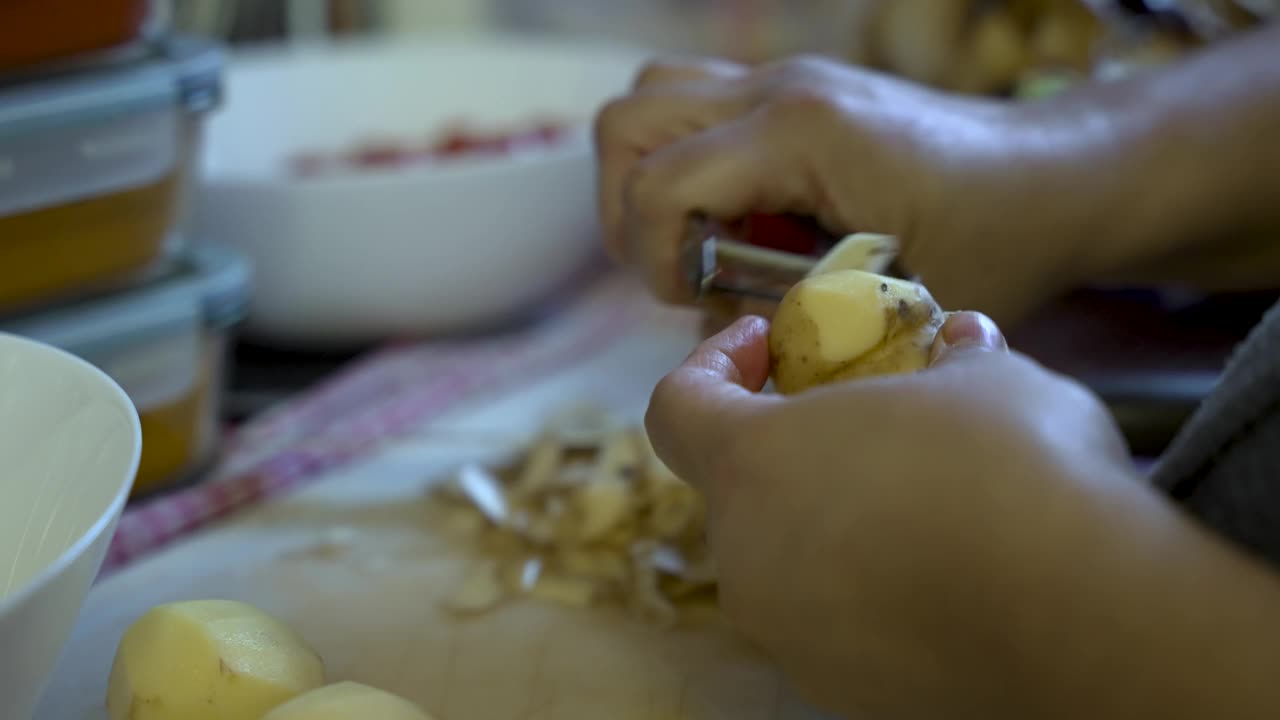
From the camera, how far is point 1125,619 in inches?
12.4

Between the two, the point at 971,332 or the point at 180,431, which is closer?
the point at 971,332

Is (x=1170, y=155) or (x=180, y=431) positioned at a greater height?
(x=1170, y=155)

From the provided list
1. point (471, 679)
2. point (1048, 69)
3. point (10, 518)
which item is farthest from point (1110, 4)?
point (10, 518)

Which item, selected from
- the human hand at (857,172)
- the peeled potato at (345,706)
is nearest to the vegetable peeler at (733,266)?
the human hand at (857,172)

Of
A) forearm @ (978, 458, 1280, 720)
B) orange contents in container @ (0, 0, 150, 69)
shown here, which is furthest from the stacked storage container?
forearm @ (978, 458, 1280, 720)

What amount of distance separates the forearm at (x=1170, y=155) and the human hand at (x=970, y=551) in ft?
1.09

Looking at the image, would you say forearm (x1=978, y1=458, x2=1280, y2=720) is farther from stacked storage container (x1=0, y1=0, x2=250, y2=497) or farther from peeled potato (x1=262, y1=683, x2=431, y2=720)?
stacked storage container (x1=0, y1=0, x2=250, y2=497)

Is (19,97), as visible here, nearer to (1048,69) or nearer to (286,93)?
(286,93)

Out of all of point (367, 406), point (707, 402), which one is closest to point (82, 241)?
point (367, 406)

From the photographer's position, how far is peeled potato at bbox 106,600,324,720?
43 cm

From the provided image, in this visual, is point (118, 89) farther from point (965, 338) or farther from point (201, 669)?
point (965, 338)

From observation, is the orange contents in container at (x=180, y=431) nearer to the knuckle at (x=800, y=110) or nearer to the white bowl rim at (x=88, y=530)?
the white bowl rim at (x=88, y=530)

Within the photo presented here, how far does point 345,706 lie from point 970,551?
0.22 meters

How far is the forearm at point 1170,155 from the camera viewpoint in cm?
64
